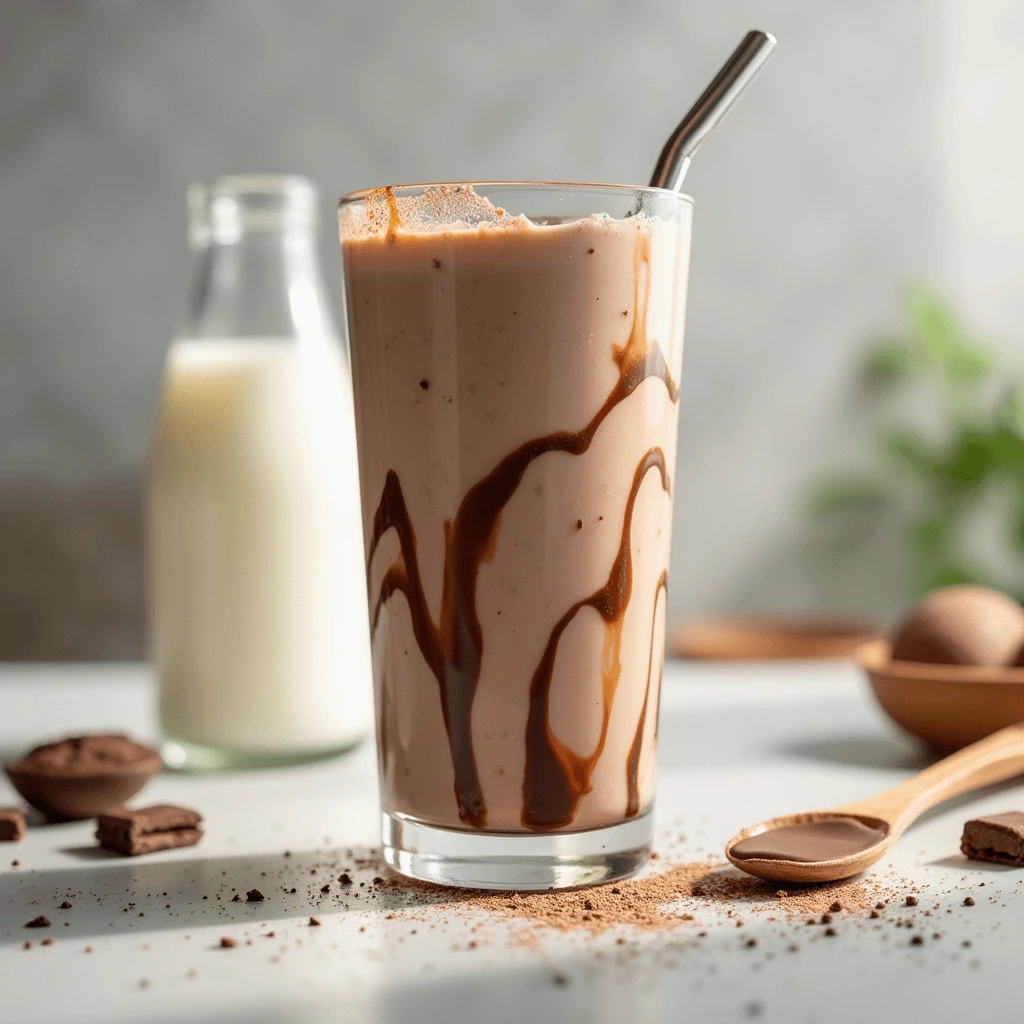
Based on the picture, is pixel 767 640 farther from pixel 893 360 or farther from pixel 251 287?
pixel 251 287

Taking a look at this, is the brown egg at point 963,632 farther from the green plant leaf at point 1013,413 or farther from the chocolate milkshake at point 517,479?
the green plant leaf at point 1013,413

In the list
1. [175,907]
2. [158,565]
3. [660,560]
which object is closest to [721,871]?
[660,560]

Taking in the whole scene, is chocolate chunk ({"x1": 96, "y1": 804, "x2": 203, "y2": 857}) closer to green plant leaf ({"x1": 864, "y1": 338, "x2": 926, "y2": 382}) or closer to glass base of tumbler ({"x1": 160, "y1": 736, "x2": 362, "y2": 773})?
glass base of tumbler ({"x1": 160, "y1": 736, "x2": 362, "y2": 773})

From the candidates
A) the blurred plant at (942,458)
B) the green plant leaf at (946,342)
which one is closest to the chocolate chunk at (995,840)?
the blurred plant at (942,458)

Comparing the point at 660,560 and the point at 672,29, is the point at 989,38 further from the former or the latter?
the point at 660,560

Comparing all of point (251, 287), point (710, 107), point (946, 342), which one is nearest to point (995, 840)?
point (710, 107)

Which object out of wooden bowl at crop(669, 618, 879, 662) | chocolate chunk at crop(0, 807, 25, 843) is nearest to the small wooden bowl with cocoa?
chocolate chunk at crop(0, 807, 25, 843)
